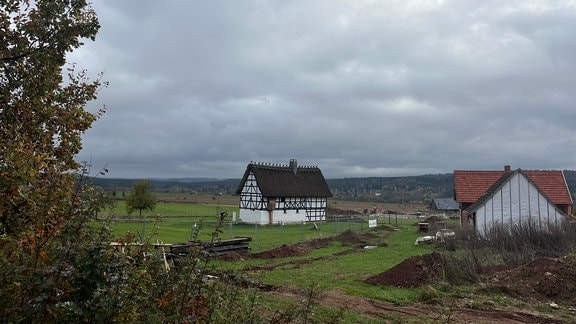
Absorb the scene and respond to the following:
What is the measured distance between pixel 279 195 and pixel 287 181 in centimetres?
388

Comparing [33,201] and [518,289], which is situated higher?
[33,201]

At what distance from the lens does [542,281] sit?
46.3ft

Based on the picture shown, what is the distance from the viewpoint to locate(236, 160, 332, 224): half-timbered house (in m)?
52.0

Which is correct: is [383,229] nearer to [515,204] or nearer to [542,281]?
[515,204]

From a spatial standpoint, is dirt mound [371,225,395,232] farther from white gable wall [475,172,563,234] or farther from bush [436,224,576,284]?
bush [436,224,576,284]

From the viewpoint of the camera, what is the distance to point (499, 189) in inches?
1147

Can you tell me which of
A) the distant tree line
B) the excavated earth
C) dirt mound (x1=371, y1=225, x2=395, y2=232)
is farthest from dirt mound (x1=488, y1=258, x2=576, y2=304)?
the distant tree line

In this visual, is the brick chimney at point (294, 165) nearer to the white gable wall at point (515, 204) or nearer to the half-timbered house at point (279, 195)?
the half-timbered house at point (279, 195)

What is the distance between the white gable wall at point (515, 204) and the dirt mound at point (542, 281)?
13686mm

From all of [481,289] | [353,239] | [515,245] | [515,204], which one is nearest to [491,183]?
[515,204]

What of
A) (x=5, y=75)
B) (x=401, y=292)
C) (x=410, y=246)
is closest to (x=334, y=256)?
(x=410, y=246)

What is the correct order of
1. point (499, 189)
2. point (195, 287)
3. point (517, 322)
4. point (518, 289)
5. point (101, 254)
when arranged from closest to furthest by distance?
point (101, 254)
point (195, 287)
point (517, 322)
point (518, 289)
point (499, 189)

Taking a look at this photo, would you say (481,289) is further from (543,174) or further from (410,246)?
(543,174)

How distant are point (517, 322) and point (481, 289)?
130 inches
